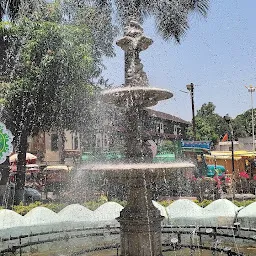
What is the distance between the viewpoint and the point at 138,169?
5.77 meters

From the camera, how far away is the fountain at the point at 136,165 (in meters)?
5.91

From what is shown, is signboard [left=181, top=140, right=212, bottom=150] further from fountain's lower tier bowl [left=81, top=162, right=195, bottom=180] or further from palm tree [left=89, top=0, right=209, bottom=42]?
fountain's lower tier bowl [left=81, top=162, right=195, bottom=180]

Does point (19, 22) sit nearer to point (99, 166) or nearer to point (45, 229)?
point (45, 229)

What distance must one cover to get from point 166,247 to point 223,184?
10.8 metres

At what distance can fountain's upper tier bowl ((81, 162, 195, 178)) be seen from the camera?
5.77 m

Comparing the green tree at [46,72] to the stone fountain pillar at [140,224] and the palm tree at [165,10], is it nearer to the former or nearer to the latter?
the palm tree at [165,10]

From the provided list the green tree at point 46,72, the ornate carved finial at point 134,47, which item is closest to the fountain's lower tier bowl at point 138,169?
the ornate carved finial at point 134,47

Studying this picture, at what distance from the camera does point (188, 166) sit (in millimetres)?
5953

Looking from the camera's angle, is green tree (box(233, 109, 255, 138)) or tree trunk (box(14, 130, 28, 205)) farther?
green tree (box(233, 109, 255, 138))

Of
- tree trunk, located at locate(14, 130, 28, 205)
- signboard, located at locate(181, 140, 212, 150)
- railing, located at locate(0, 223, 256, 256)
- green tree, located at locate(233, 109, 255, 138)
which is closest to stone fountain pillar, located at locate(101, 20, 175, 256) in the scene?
railing, located at locate(0, 223, 256, 256)

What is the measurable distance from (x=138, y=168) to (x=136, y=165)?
123 mm

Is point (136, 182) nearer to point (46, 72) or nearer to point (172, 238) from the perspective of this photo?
point (172, 238)

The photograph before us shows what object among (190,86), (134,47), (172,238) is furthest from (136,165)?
(190,86)

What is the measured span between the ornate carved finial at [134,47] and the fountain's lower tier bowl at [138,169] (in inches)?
58.8
